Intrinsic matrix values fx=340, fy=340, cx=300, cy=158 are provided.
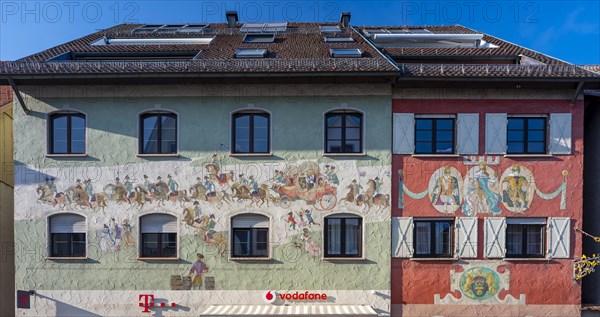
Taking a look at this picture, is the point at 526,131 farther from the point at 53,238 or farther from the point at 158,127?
the point at 53,238

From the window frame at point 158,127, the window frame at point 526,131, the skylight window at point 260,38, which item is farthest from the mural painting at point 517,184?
the window frame at point 158,127

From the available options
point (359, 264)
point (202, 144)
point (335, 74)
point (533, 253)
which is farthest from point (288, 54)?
point (533, 253)

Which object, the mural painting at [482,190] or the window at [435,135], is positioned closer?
the mural painting at [482,190]

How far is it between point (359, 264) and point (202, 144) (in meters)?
5.54

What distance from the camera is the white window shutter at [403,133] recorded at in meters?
9.54

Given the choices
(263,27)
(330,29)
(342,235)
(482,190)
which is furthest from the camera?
(263,27)

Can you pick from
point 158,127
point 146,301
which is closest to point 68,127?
point 158,127

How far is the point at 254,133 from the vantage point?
9.68 m

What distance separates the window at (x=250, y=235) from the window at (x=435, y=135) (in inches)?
193

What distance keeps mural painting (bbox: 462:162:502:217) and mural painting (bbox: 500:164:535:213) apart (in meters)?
0.22

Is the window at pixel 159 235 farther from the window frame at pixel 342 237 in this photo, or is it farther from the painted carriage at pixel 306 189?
the window frame at pixel 342 237

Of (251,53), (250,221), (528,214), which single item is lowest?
(250,221)

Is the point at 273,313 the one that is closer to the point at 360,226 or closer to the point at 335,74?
the point at 360,226

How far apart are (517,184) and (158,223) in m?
10.1
